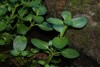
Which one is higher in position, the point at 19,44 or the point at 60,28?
the point at 60,28

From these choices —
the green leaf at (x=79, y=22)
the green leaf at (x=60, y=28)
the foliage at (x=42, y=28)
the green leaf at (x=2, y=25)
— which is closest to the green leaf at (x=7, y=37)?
the foliage at (x=42, y=28)

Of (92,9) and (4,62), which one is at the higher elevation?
(92,9)

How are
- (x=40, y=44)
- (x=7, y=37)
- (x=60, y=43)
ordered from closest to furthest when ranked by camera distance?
(x=60, y=43), (x=40, y=44), (x=7, y=37)

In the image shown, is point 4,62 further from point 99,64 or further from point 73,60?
point 99,64

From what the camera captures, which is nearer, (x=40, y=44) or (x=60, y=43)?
(x=60, y=43)

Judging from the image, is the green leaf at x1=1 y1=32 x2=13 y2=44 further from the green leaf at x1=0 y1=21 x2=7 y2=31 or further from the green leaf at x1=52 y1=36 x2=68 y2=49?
the green leaf at x1=52 y1=36 x2=68 y2=49

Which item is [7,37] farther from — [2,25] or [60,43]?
[60,43]

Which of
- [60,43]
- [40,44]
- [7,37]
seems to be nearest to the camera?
[60,43]

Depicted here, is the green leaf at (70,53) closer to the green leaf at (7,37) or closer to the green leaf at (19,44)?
the green leaf at (19,44)

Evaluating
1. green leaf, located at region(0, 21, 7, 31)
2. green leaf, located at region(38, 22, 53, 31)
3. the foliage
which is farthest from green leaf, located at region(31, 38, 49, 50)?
green leaf, located at region(0, 21, 7, 31)

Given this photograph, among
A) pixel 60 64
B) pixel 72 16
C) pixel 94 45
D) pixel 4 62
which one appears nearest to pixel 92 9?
pixel 72 16

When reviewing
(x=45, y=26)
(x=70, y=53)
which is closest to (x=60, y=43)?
(x=70, y=53)
